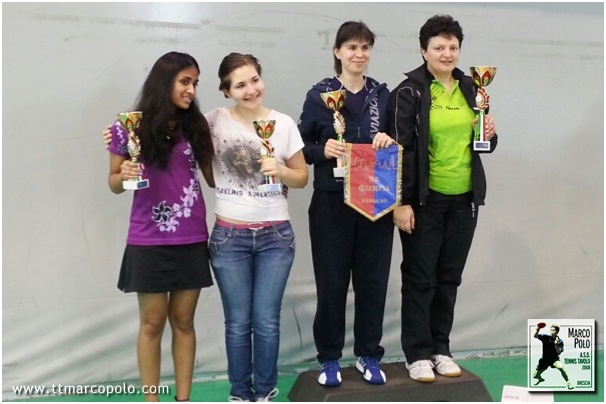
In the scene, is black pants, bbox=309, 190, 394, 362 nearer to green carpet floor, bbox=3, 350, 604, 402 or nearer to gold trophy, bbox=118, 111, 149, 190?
green carpet floor, bbox=3, 350, 604, 402

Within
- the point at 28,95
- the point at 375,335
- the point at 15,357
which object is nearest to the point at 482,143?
the point at 375,335

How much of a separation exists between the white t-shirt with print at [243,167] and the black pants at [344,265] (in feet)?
0.64

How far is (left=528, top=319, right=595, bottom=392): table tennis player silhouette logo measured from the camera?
2793 mm

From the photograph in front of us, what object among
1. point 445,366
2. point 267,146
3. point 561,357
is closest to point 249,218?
point 267,146

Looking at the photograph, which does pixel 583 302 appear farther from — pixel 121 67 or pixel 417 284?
pixel 121 67

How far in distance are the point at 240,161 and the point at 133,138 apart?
386 millimetres

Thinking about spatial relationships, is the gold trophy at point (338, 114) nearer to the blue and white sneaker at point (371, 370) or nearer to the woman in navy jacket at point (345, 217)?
the woman in navy jacket at point (345, 217)

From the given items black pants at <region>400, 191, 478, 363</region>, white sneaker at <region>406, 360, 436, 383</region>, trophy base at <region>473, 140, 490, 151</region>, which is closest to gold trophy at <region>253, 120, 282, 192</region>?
black pants at <region>400, 191, 478, 363</region>

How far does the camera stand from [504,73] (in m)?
3.26

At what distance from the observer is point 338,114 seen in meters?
2.33

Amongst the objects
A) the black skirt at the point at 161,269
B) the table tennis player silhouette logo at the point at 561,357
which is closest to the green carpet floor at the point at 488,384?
the table tennis player silhouette logo at the point at 561,357

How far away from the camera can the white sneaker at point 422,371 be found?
2.53 metres

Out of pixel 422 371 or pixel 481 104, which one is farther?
pixel 422 371

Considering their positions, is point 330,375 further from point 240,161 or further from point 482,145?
point 482,145
